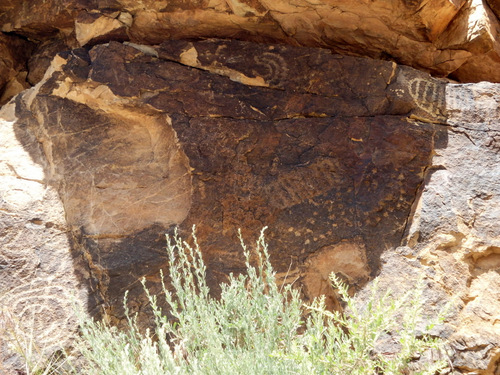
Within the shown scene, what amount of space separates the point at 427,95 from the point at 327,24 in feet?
2.43

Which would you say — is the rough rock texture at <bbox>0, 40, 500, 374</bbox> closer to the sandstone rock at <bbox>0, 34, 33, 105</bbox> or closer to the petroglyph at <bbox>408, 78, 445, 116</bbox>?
the petroglyph at <bbox>408, 78, 445, 116</bbox>

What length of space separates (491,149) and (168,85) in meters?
1.83

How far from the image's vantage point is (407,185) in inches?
112

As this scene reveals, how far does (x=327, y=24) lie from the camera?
3242 mm

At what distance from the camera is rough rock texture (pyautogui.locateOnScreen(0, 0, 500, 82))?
3156mm

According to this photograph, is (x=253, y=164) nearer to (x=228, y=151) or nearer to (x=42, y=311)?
(x=228, y=151)

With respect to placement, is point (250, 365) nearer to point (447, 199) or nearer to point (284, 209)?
point (284, 209)

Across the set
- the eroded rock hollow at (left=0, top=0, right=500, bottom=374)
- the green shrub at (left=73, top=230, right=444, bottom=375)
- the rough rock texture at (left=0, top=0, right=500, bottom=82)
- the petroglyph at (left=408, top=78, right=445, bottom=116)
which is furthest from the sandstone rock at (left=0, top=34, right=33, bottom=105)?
the petroglyph at (left=408, top=78, right=445, bottom=116)

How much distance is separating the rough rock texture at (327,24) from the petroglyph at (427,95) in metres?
0.35

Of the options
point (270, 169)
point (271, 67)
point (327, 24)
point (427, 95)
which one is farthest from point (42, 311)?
point (427, 95)

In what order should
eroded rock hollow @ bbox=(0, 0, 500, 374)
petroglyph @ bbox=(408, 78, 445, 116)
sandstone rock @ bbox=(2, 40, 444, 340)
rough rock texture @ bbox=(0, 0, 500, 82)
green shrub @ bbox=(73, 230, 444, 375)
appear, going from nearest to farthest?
green shrub @ bbox=(73, 230, 444, 375) → eroded rock hollow @ bbox=(0, 0, 500, 374) → sandstone rock @ bbox=(2, 40, 444, 340) → petroglyph @ bbox=(408, 78, 445, 116) → rough rock texture @ bbox=(0, 0, 500, 82)

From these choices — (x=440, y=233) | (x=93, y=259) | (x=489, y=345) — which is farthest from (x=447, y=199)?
(x=93, y=259)

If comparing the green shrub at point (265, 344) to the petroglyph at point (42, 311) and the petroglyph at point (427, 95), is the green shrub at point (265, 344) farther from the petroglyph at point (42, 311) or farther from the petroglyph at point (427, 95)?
the petroglyph at point (427, 95)

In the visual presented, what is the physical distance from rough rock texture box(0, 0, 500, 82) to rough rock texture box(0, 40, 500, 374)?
0.16m
